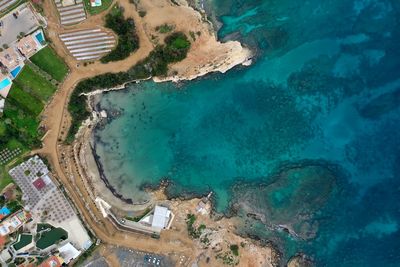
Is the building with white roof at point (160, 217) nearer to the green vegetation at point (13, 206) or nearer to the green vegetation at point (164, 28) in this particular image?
the green vegetation at point (13, 206)

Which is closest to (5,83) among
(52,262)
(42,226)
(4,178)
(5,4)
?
(5,4)

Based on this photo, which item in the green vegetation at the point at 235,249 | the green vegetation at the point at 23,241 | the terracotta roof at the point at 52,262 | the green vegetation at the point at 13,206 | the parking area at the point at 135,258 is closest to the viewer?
the terracotta roof at the point at 52,262

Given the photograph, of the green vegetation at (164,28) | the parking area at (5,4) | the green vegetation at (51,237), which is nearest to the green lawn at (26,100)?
the parking area at (5,4)

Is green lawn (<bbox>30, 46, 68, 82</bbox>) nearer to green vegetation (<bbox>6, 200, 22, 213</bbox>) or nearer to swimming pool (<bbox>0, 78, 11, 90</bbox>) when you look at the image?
swimming pool (<bbox>0, 78, 11, 90</bbox>)

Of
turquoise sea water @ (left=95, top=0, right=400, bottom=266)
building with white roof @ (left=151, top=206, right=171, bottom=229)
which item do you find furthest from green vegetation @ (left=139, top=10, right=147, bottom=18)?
building with white roof @ (left=151, top=206, right=171, bottom=229)

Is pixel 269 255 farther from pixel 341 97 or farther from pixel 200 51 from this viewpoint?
pixel 200 51

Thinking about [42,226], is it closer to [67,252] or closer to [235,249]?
[67,252]
